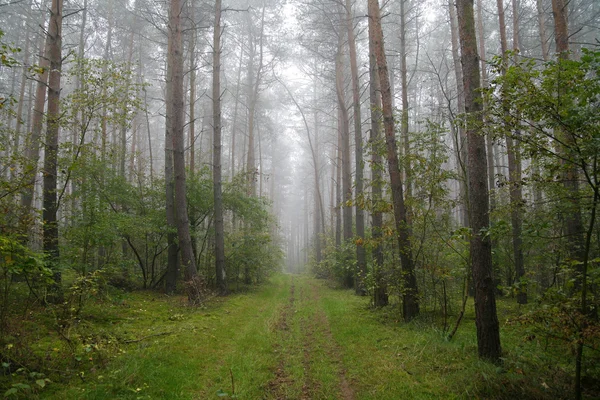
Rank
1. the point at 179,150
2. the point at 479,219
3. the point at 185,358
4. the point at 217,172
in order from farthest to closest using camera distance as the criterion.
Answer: the point at 217,172 → the point at 179,150 → the point at 185,358 → the point at 479,219

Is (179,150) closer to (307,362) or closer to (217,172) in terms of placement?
(217,172)

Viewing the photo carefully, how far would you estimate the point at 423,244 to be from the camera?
25.7 feet

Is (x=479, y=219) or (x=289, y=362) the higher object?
(x=479, y=219)

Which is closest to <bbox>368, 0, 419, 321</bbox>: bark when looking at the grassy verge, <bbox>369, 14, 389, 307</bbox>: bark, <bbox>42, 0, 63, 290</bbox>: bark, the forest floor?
<bbox>369, 14, 389, 307</bbox>: bark

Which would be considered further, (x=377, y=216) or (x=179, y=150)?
(x=377, y=216)

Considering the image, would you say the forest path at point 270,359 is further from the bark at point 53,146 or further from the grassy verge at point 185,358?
the bark at point 53,146

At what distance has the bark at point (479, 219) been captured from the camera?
16.5 ft

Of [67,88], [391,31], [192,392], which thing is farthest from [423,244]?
[67,88]

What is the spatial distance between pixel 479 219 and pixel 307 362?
11.8 feet


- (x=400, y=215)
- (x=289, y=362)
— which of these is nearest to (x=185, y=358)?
(x=289, y=362)

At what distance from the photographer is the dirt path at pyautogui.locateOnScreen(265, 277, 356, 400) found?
178 inches

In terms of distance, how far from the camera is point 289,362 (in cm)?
565

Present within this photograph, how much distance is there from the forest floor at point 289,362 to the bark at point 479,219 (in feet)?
1.22

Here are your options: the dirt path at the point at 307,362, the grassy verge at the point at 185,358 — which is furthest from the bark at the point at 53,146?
the dirt path at the point at 307,362
